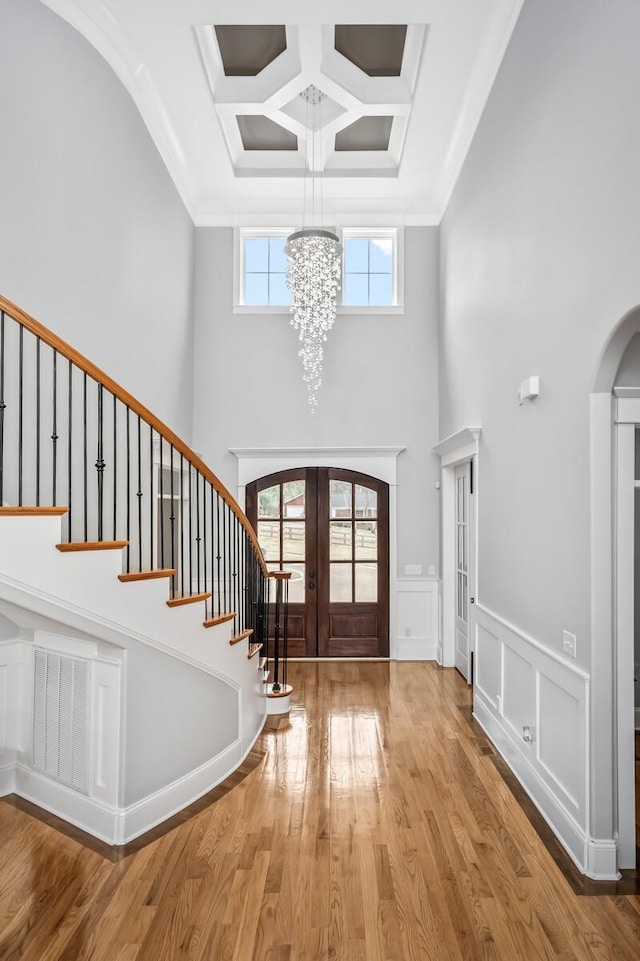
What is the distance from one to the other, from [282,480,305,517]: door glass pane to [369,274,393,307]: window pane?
2.47 m

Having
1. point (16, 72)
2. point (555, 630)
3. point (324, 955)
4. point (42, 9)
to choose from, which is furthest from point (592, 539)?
point (42, 9)

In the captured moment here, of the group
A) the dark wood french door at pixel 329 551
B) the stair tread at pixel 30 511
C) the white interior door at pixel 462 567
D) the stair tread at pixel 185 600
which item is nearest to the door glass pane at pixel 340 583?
the dark wood french door at pixel 329 551

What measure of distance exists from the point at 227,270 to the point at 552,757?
639cm

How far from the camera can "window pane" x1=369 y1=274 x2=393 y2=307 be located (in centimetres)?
777

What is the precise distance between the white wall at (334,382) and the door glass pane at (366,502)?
1.04ft

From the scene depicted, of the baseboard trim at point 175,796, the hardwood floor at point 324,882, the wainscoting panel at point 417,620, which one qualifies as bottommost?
the hardwood floor at point 324,882

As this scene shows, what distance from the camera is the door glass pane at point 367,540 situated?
24.7 ft

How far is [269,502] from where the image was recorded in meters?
7.58

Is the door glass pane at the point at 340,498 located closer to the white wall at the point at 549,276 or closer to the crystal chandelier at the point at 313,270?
the crystal chandelier at the point at 313,270

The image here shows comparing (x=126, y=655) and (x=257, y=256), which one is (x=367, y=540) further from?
(x=126, y=655)

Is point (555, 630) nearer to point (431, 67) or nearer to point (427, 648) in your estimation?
point (427, 648)

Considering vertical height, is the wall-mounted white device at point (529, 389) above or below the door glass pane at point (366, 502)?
above

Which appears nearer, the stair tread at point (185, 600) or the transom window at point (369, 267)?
the stair tread at point (185, 600)

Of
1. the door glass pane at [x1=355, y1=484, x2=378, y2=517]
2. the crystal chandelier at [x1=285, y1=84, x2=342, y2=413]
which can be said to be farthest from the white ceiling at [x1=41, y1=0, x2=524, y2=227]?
the door glass pane at [x1=355, y1=484, x2=378, y2=517]
